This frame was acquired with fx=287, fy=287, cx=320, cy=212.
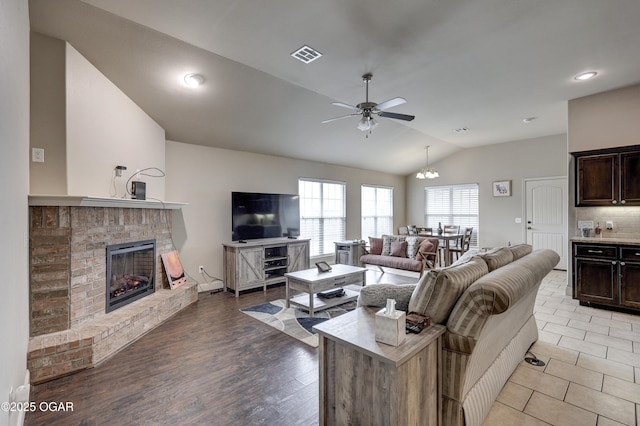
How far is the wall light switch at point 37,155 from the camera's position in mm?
2646

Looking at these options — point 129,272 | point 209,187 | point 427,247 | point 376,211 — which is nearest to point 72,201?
point 129,272

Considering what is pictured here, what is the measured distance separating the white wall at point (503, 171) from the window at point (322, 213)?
3397mm

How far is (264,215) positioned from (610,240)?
17.2 feet

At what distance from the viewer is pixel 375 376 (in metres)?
1.41

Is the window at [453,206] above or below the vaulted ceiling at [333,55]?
below

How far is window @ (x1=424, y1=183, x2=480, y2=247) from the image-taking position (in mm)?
7906

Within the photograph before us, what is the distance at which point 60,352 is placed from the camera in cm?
246

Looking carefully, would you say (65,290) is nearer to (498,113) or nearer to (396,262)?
(396,262)

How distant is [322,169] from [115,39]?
4.63 meters

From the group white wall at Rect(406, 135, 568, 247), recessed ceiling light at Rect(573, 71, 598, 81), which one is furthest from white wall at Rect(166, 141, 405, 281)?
white wall at Rect(406, 135, 568, 247)

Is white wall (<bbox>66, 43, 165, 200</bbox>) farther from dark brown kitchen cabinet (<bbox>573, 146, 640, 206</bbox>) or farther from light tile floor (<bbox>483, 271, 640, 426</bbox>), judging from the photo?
dark brown kitchen cabinet (<bbox>573, 146, 640, 206</bbox>)

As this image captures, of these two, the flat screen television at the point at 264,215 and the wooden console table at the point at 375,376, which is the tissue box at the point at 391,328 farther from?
the flat screen television at the point at 264,215

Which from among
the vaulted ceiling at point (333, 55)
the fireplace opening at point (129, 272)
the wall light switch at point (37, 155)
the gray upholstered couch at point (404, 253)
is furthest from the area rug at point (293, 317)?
the vaulted ceiling at point (333, 55)

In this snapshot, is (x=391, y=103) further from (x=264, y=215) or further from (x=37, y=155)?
(x=37, y=155)
